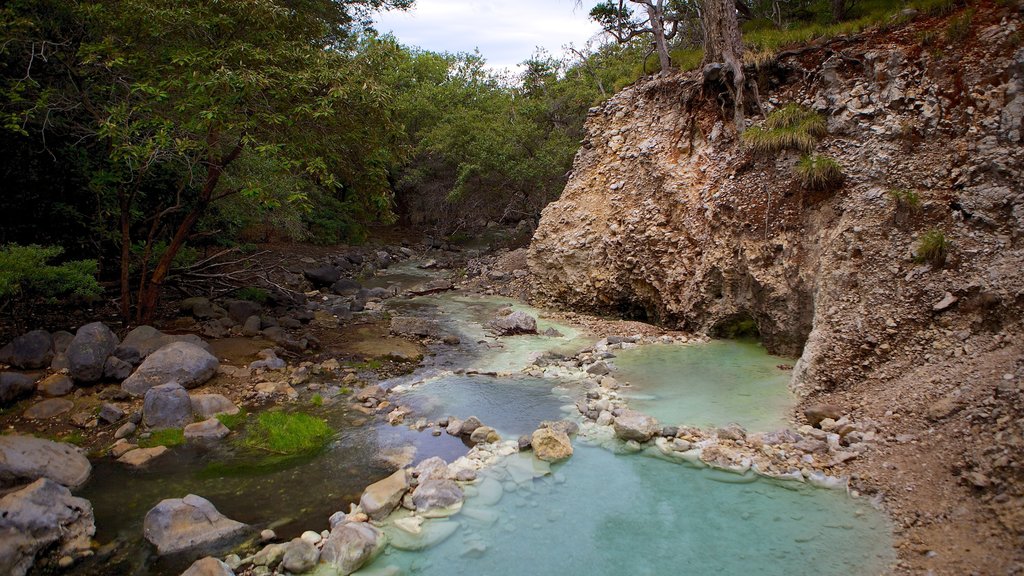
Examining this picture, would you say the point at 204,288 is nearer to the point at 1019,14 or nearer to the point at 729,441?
the point at 729,441

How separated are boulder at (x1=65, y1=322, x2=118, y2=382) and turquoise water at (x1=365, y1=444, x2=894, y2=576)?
23.6ft

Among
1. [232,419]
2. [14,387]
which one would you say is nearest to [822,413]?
[232,419]

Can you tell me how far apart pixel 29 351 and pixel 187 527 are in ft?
21.5

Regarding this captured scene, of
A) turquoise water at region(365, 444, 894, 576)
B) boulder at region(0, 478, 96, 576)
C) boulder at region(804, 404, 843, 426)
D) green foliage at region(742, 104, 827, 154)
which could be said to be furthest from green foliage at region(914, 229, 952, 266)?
boulder at region(0, 478, 96, 576)

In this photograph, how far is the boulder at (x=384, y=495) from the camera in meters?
6.23

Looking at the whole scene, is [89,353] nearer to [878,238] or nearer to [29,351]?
[29,351]

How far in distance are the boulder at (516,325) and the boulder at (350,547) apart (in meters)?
8.80

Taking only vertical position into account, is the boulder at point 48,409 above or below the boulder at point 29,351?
below

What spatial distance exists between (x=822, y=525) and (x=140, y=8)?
40.9 ft

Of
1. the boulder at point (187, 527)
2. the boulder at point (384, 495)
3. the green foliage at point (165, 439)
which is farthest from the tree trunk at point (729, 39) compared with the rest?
the green foliage at point (165, 439)

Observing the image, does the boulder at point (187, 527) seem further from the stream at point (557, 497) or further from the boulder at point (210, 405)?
the boulder at point (210, 405)

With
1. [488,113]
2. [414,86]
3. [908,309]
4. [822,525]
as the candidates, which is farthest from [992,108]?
[414,86]

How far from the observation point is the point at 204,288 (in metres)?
15.1

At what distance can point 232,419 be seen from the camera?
9.01 meters
